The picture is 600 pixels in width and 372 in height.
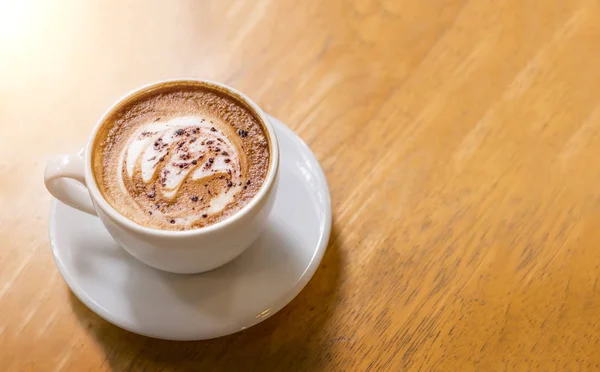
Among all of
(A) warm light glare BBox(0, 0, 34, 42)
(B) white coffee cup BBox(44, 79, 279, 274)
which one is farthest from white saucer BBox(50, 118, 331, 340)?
(A) warm light glare BBox(0, 0, 34, 42)

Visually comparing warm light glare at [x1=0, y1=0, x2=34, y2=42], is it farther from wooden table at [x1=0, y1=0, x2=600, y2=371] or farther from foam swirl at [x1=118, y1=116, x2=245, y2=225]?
foam swirl at [x1=118, y1=116, x2=245, y2=225]

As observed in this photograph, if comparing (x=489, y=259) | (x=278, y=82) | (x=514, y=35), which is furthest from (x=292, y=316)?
(x=514, y=35)

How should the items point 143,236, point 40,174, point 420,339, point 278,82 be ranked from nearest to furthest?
point 143,236 → point 420,339 → point 40,174 → point 278,82

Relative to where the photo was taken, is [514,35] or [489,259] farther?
[514,35]

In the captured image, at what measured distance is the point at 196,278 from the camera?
71 centimetres

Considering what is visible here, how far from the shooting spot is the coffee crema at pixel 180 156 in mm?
656

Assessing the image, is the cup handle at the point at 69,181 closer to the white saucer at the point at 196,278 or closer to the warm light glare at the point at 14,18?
the white saucer at the point at 196,278

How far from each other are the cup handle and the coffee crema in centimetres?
2

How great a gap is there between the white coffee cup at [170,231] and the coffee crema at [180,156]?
0.02 metres

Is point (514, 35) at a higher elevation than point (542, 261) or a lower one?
higher

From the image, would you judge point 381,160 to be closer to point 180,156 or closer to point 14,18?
point 180,156

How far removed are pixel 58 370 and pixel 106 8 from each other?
1.93 feet

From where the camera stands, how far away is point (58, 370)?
0.69 meters

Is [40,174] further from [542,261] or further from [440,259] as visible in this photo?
[542,261]
